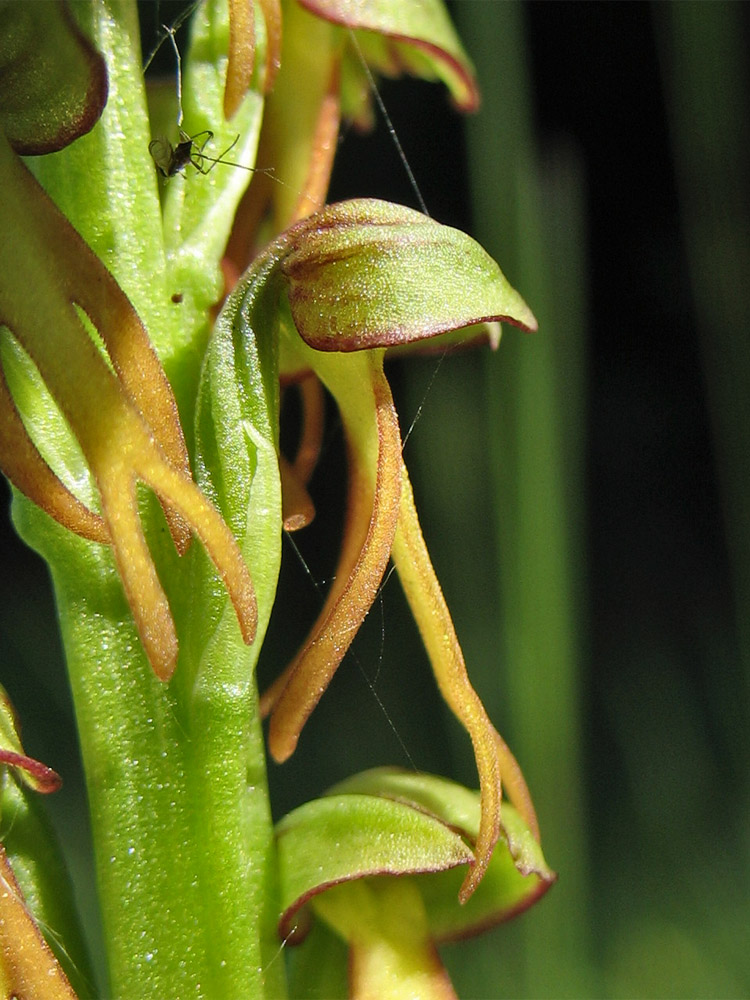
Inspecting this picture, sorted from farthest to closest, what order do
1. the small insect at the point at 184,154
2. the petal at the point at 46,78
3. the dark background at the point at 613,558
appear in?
the dark background at the point at 613,558 < the small insect at the point at 184,154 < the petal at the point at 46,78

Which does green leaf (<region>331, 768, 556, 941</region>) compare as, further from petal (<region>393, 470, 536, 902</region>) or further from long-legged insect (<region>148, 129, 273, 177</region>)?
long-legged insect (<region>148, 129, 273, 177</region>)

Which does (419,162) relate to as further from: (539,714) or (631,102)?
(539,714)

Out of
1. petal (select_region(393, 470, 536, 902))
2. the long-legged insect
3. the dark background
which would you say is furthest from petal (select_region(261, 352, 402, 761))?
the dark background

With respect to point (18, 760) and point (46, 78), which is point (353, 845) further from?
point (46, 78)

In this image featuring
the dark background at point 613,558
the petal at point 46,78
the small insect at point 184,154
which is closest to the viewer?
the petal at point 46,78

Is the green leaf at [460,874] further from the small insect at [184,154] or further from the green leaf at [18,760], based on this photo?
the small insect at [184,154]

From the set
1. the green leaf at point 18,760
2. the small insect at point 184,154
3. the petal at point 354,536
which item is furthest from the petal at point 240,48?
the green leaf at point 18,760
